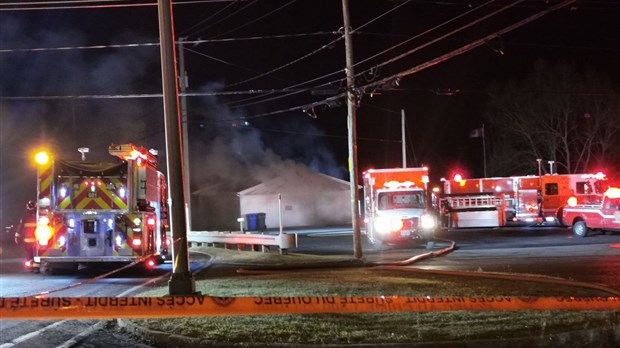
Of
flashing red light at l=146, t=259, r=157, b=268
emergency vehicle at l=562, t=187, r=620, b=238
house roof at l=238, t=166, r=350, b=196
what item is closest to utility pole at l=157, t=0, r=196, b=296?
flashing red light at l=146, t=259, r=157, b=268

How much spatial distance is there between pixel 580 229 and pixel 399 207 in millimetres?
7752

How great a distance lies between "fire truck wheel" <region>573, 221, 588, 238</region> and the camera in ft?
76.9

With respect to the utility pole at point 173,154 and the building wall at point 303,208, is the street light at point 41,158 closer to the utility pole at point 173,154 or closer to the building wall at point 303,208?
the utility pole at point 173,154

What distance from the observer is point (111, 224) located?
14117 mm

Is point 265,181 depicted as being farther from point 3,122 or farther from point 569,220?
point 569,220

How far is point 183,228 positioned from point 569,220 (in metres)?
19.0

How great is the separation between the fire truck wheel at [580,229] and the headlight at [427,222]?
6659mm

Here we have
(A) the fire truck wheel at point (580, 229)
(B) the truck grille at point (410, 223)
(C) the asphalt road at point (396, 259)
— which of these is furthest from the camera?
(A) the fire truck wheel at point (580, 229)

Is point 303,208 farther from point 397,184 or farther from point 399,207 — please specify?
point 399,207

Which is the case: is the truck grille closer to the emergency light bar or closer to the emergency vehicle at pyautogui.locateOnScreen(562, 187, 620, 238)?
the emergency light bar

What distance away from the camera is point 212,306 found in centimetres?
572

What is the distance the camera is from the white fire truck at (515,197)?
94.7 feet

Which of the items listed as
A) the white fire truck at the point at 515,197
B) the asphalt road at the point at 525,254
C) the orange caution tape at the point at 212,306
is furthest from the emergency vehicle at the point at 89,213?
the white fire truck at the point at 515,197

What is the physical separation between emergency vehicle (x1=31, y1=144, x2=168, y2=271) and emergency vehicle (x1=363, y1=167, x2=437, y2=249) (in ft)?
30.5
